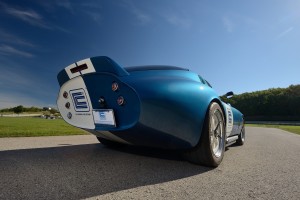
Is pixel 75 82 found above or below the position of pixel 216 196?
above

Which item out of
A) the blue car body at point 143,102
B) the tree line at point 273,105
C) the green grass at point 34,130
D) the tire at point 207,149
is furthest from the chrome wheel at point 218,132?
the tree line at point 273,105

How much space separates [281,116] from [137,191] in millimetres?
76832

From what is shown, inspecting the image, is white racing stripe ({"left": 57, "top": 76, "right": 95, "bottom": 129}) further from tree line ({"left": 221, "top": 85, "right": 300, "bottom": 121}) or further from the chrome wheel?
tree line ({"left": 221, "top": 85, "right": 300, "bottom": 121})

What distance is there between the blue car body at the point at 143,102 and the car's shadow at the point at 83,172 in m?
0.34

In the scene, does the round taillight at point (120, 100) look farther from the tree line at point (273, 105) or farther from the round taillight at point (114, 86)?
the tree line at point (273, 105)

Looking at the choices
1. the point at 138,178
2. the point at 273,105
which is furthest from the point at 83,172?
the point at 273,105

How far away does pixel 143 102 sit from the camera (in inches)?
95.0

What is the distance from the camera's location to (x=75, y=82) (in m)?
3.05

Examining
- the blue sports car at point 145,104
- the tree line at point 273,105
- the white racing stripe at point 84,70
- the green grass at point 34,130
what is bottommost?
the tree line at point 273,105

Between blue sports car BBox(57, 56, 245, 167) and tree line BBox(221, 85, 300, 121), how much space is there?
215ft

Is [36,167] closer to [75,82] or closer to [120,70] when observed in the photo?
[75,82]

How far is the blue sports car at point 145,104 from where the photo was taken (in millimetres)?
2475

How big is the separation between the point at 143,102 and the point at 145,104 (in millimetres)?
26

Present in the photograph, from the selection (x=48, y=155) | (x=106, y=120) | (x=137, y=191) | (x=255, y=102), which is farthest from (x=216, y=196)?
(x=255, y=102)
